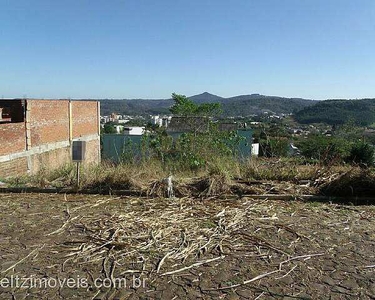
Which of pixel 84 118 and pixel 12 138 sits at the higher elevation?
pixel 84 118

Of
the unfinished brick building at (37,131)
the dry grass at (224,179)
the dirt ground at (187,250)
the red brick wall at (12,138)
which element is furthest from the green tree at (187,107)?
the dirt ground at (187,250)

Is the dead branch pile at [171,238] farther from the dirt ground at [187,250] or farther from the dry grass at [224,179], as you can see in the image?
the dry grass at [224,179]

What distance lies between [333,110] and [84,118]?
41.2 m

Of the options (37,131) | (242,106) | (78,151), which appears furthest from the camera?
(242,106)

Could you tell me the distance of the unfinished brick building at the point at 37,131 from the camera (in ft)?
52.5

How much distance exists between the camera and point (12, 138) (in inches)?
637

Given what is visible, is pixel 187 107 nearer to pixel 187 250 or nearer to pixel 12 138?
pixel 12 138

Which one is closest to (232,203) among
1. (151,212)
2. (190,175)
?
(151,212)

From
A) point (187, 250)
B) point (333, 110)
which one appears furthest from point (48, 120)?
point (333, 110)

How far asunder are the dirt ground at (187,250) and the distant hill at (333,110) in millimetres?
41361

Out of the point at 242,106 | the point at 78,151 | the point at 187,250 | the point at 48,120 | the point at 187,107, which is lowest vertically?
the point at 187,250

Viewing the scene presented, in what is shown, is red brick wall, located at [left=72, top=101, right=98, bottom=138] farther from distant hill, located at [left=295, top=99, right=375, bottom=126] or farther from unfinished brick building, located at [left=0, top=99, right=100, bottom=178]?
distant hill, located at [left=295, top=99, right=375, bottom=126]

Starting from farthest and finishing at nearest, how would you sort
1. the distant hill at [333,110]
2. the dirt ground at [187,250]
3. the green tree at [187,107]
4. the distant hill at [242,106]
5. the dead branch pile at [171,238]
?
1. the distant hill at [242,106]
2. the distant hill at [333,110]
3. the green tree at [187,107]
4. the dead branch pile at [171,238]
5. the dirt ground at [187,250]

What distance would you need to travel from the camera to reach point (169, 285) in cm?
267
